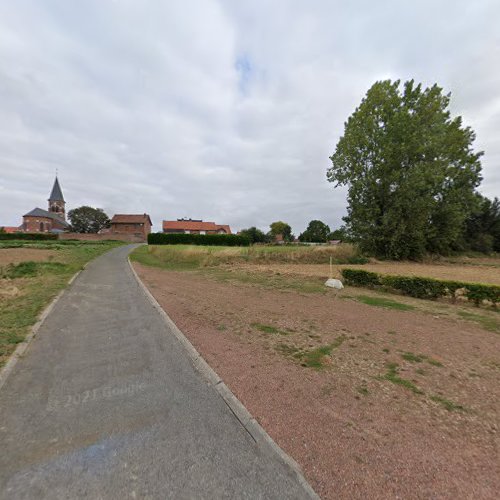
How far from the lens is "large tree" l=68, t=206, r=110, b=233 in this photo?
282 ft

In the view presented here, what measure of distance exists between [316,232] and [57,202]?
9049cm

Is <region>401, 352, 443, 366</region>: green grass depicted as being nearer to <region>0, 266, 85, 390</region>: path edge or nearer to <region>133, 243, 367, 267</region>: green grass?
<region>0, 266, 85, 390</region>: path edge

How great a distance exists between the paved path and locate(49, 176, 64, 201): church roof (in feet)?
356

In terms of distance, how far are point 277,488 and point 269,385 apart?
1.58 m

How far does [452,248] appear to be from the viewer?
36.4 metres

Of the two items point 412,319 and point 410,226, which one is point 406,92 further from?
point 412,319

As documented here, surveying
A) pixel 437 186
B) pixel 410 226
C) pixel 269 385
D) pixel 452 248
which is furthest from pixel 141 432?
pixel 452 248

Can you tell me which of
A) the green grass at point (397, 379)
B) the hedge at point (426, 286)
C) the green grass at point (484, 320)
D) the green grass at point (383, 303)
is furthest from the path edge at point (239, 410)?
the hedge at point (426, 286)

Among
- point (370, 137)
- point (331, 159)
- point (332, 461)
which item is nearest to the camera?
point (332, 461)

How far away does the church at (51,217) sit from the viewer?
261ft

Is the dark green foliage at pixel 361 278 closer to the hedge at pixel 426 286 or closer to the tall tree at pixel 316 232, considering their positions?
the hedge at pixel 426 286

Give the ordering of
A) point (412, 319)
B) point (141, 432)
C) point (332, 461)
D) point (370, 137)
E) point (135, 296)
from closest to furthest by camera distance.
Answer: point (332, 461) → point (141, 432) → point (412, 319) → point (135, 296) → point (370, 137)

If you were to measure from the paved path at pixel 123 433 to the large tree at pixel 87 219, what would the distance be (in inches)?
3846

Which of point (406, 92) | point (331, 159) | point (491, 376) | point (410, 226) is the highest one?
point (406, 92)
